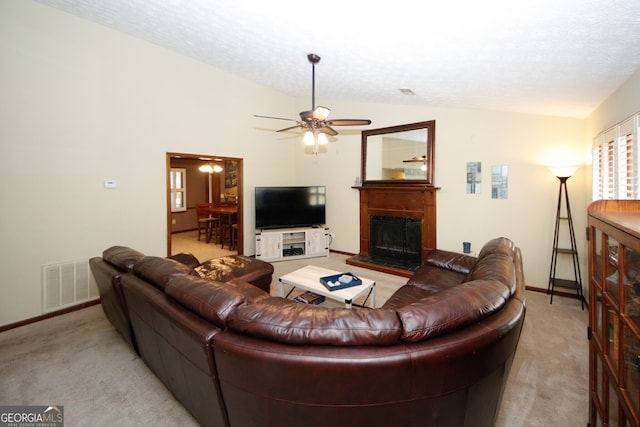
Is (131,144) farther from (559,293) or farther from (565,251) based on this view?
(559,293)

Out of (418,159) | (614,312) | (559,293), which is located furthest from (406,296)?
(418,159)

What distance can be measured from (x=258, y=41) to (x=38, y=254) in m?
3.61

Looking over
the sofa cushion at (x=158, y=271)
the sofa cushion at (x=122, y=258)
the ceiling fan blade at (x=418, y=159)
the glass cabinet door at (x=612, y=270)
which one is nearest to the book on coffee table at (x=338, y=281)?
the sofa cushion at (x=158, y=271)

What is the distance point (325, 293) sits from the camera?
9.34ft

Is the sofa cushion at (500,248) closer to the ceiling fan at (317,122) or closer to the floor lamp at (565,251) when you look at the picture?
the floor lamp at (565,251)

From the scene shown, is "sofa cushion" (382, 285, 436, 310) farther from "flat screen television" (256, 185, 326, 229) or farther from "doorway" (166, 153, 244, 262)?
"doorway" (166, 153, 244, 262)

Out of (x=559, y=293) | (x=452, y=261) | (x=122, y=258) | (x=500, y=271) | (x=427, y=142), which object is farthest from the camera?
(x=427, y=142)

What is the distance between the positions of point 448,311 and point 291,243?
4.73 metres

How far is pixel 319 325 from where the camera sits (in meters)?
1.26

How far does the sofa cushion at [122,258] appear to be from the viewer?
2289mm

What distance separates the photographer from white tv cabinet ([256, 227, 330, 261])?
18.1 feet

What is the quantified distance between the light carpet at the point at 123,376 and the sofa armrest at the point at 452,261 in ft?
2.81

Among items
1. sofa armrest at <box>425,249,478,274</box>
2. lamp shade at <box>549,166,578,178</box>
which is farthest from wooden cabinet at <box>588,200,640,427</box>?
lamp shade at <box>549,166,578,178</box>

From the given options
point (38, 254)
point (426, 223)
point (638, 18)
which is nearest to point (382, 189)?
point (426, 223)
